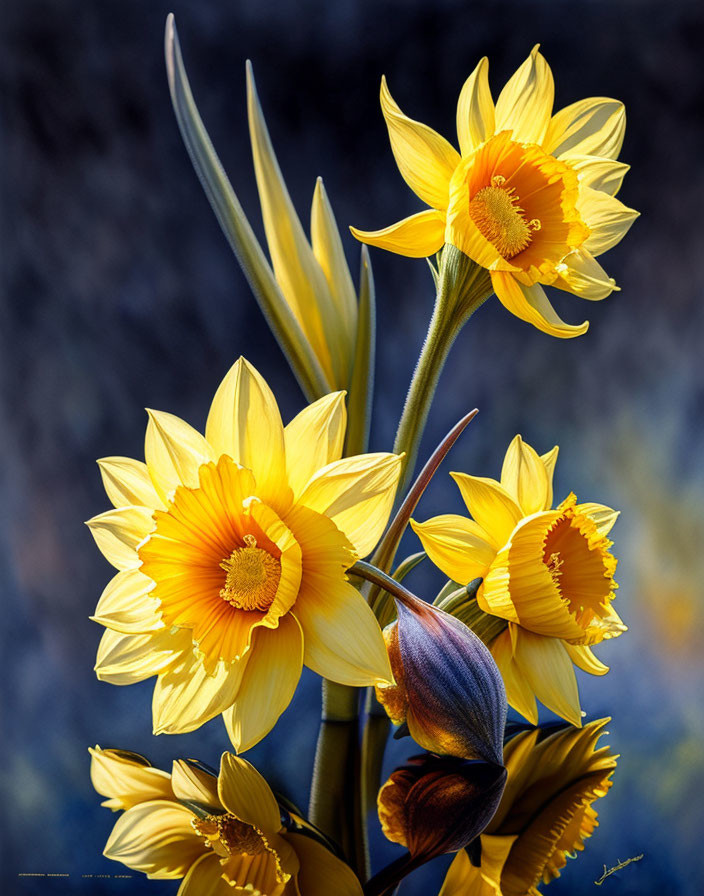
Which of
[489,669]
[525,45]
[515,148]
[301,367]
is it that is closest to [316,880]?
[489,669]

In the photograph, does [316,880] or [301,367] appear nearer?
[316,880]

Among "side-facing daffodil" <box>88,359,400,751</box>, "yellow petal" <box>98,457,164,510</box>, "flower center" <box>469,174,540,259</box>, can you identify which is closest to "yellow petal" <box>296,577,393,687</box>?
"side-facing daffodil" <box>88,359,400,751</box>

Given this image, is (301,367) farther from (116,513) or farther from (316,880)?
(316,880)

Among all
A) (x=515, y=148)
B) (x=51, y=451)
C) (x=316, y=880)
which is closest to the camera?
(x=316, y=880)

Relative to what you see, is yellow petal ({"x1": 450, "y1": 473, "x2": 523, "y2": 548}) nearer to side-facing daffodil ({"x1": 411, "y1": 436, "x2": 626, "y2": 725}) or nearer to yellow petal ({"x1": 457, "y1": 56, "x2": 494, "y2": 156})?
side-facing daffodil ({"x1": 411, "y1": 436, "x2": 626, "y2": 725})

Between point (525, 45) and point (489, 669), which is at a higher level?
point (525, 45)

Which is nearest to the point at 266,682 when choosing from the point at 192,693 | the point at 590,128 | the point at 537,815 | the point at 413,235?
the point at 192,693

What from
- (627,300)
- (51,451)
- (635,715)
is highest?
(51,451)
